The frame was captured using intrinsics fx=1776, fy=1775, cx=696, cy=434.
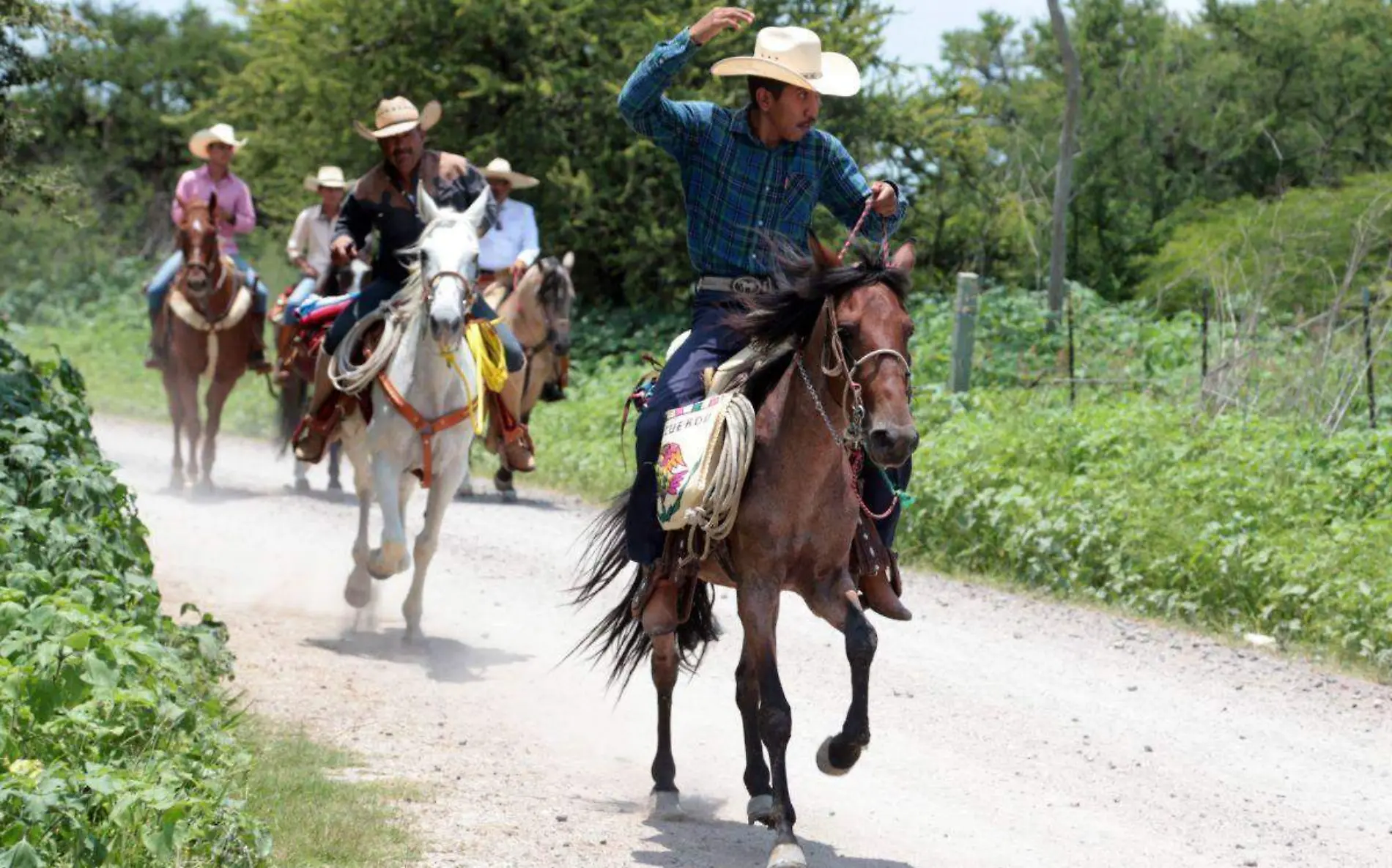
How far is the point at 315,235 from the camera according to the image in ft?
51.8

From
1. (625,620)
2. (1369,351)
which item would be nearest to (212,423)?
(625,620)

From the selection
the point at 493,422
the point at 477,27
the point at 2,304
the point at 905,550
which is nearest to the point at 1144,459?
the point at 905,550

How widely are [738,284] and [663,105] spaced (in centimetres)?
72

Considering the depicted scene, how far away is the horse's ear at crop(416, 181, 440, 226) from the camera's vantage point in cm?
962

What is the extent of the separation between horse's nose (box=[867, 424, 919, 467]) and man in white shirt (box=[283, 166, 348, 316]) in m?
10.4

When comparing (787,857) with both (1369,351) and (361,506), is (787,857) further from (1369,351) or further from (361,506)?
(1369,351)

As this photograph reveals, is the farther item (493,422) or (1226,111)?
(1226,111)

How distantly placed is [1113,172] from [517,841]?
846 inches

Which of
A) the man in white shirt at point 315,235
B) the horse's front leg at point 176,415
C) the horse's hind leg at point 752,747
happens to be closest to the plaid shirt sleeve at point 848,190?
the horse's hind leg at point 752,747

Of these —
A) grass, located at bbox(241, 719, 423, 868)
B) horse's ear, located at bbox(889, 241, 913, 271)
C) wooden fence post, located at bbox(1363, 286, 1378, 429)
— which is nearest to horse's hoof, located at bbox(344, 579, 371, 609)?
grass, located at bbox(241, 719, 423, 868)

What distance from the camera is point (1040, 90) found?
1287 inches

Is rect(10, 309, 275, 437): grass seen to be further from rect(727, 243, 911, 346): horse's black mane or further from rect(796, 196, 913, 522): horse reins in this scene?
rect(796, 196, 913, 522): horse reins

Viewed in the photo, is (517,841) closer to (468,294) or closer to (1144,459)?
(468,294)

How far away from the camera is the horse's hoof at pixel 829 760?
19.8 ft
